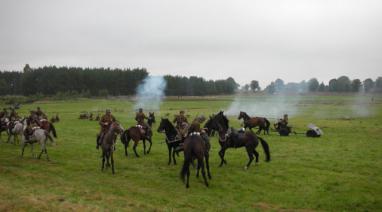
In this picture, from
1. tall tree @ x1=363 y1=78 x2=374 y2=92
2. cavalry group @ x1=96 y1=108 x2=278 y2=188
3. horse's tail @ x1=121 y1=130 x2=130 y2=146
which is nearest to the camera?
cavalry group @ x1=96 y1=108 x2=278 y2=188

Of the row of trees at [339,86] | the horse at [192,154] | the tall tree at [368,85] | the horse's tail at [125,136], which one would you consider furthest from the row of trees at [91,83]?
the horse at [192,154]

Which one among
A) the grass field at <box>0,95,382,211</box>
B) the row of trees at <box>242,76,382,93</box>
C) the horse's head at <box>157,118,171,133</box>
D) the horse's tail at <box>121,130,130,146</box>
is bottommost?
the grass field at <box>0,95,382,211</box>

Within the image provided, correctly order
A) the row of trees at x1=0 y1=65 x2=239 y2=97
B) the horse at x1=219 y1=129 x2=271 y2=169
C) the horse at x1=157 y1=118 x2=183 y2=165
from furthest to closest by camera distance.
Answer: the row of trees at x1=0 y1=65 x2=239 y2=97, the horse at x1=157 y1=118 x2=183 y2=165, the horse at x1=219 y1=129 x2=271 y2=169

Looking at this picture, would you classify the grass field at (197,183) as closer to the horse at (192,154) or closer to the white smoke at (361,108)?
the horse at (192,154)

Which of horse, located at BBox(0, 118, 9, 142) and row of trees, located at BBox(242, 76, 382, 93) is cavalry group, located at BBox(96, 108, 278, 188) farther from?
row of trees, located at BBox(242, 76, 382, 93)

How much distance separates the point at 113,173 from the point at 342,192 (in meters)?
10.2

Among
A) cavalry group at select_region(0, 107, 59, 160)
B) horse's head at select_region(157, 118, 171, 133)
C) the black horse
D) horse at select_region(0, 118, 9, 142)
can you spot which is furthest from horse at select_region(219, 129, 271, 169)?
horse at select_region(0, 118, 9, 142)

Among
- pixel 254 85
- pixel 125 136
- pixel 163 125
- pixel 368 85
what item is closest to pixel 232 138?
pixel 163 125

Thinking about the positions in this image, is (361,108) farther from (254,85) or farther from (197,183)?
(254,85)

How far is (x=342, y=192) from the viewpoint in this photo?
1370 cm

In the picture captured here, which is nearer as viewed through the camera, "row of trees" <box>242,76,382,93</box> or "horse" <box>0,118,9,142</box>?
"horse" <box>0,118,9,142</box>

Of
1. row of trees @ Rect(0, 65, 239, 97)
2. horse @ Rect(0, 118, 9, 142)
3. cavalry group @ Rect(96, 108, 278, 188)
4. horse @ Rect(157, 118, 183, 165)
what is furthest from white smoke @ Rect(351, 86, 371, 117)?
row of trees @ Rect(0, 65, 239, 97)

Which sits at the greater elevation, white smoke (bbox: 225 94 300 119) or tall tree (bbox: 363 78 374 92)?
tall tree (bbox: 363 78 374 92)

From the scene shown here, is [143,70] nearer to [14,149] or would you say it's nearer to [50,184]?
[14,149]
